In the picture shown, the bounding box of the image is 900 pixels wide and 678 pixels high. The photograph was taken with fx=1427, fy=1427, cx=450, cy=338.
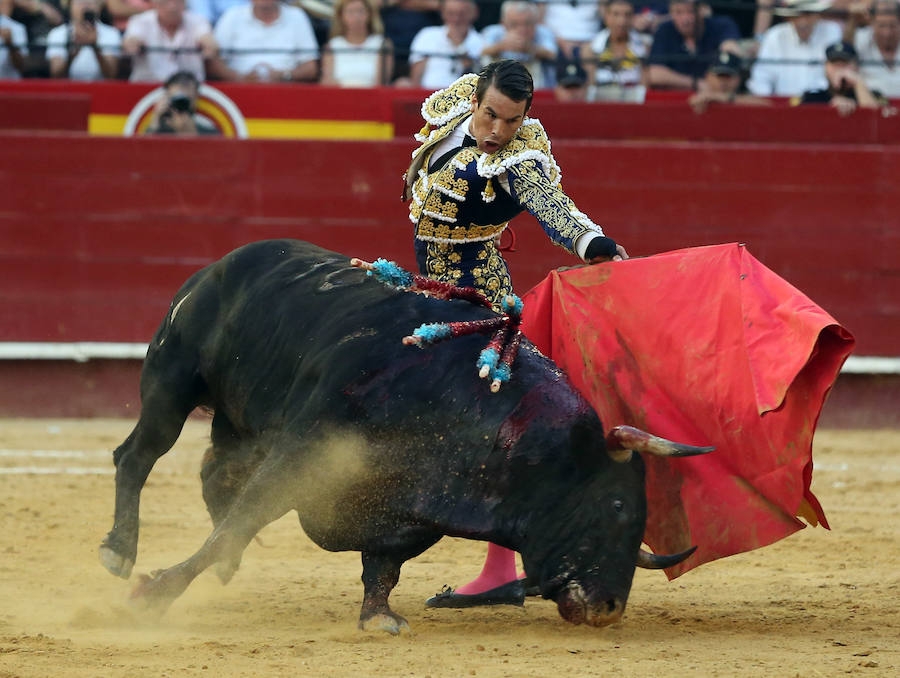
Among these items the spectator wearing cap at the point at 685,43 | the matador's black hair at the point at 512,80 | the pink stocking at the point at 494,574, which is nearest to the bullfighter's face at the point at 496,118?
the matador's black hair at the point at 512,80

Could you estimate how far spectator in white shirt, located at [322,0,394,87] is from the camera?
7172 mm

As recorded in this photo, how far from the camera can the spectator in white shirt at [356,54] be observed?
7.17 meters

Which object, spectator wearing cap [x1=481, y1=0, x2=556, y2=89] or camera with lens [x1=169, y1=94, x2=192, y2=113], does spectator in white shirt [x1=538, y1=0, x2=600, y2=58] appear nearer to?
spectator wearing cap [x1=481, y1=0, x2=556, y2=89]

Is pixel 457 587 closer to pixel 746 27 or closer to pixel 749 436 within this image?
pixel 749 436

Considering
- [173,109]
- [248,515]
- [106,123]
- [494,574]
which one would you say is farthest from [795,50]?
[248,515]

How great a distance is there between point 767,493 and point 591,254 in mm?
651

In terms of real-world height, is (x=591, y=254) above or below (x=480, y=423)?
above

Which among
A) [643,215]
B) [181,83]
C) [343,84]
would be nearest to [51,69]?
[181,83]

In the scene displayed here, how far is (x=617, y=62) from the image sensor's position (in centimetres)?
718

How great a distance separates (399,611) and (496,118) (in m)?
1.23

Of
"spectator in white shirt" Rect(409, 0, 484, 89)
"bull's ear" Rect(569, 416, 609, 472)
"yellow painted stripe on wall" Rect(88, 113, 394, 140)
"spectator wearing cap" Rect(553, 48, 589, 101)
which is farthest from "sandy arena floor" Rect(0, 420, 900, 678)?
"spectator in white shirt" Rect(409, 0, 484, 89)

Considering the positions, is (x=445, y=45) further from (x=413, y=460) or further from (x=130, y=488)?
(x=413, y=460)

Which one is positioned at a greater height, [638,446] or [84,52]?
[84,52]

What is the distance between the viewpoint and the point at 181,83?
22.7ft
